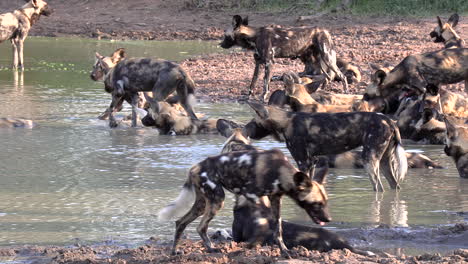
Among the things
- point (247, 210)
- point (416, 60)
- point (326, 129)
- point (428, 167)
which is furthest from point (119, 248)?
point (416, 60)

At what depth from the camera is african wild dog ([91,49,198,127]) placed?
9.77 metres

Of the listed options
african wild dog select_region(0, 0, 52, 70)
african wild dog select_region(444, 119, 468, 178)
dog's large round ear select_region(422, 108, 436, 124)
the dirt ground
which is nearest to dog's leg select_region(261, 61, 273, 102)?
the dirt ground

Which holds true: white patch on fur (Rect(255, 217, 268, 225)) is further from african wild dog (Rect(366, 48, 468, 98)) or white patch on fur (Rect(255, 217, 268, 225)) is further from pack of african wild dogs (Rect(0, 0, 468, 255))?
african wild dog (Rect(366, 48, 468, 98))

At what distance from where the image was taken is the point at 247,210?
5.19 m

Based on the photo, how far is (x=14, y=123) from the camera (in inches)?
372

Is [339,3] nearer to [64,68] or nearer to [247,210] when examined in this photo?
[64,68]

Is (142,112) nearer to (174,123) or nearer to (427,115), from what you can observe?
(174,123)

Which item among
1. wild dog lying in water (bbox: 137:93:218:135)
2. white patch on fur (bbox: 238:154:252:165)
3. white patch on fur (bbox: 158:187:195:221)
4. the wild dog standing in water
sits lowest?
wild dog lying in water (bbox: 137:93:218:135)

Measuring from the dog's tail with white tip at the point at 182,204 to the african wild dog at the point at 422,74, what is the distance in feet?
14.6

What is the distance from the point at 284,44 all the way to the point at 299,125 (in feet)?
19.0

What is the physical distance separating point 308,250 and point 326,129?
6.37ft

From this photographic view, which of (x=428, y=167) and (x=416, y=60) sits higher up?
(x=416, y=60)

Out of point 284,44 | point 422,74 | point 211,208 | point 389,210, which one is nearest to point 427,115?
point 422,74

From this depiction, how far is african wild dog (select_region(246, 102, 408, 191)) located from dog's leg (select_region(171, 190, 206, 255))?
1.74 m
